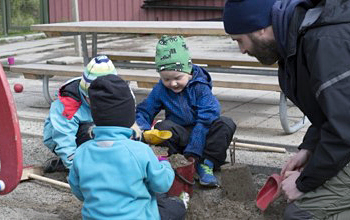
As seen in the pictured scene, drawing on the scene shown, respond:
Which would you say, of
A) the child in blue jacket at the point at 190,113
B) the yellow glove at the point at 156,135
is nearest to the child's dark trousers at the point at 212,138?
the child in blue jacket at the point at 190,113

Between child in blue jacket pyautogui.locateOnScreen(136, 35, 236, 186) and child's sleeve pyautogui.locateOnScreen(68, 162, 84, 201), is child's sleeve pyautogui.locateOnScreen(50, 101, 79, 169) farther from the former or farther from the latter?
child's sleeve pyautogui.locateOnScreen(68, 162, 84, 201)

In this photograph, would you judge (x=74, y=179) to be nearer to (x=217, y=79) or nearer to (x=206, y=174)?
(x=206, y=174)

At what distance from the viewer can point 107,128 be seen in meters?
2.90

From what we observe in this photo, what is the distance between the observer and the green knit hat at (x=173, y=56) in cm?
416

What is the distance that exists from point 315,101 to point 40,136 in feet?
11.2

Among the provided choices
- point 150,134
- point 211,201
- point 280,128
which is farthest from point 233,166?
point 280,128

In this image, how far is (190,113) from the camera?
4.35 meters

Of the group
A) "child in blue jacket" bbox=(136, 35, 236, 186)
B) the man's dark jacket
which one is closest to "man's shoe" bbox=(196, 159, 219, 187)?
"child in blue jacket" bbox=(136, 35, 236, 186)

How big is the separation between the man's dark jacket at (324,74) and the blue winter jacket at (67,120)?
179 cm

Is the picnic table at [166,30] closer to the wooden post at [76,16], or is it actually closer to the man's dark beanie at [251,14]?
the man's dark beanie at [251,14]

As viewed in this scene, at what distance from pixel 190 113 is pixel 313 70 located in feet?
6.03

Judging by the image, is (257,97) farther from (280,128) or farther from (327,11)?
(327,11)

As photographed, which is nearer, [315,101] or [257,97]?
[315,101]

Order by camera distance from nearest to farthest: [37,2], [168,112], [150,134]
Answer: [150,134], [168,112], [37,2]
